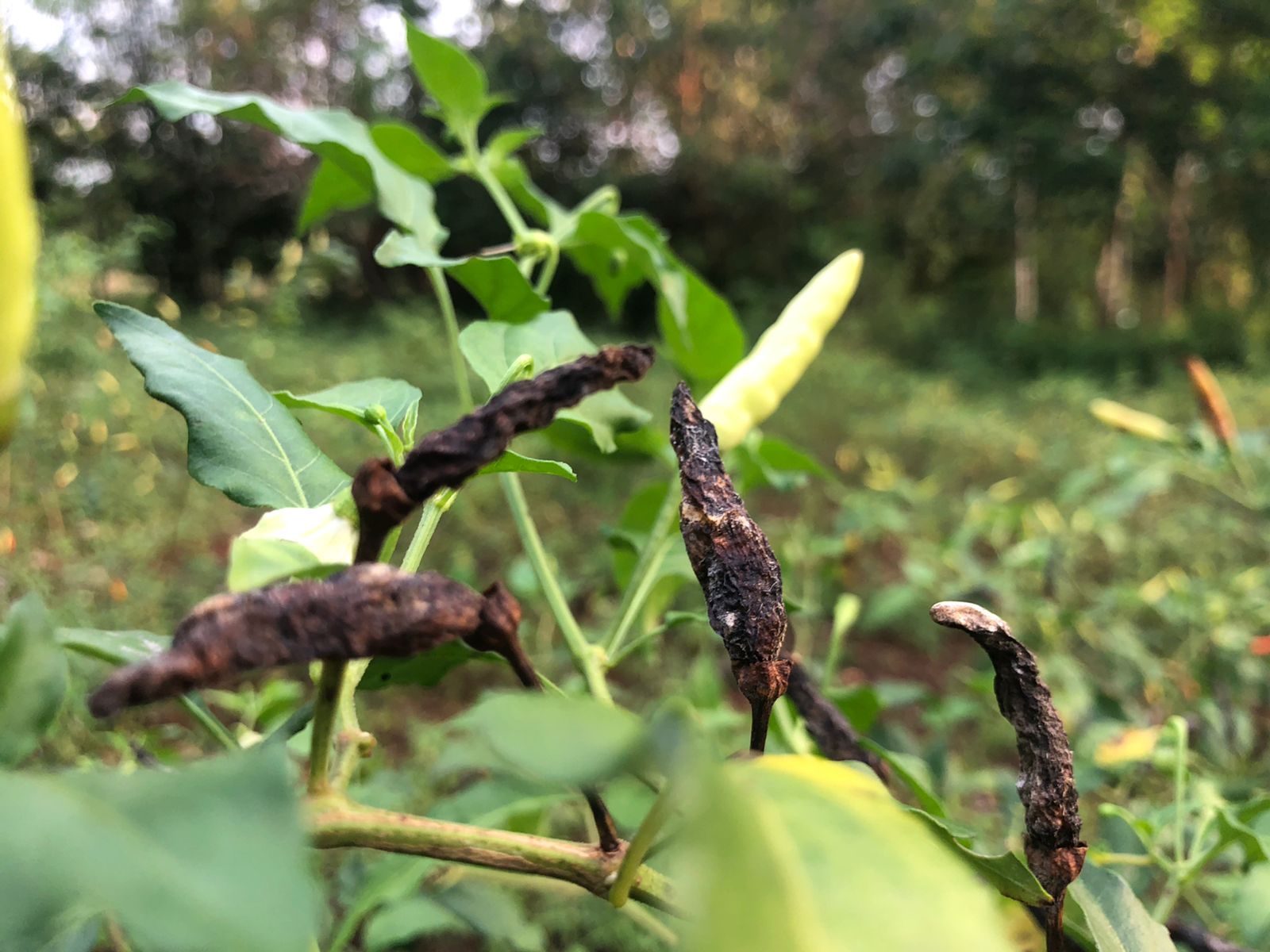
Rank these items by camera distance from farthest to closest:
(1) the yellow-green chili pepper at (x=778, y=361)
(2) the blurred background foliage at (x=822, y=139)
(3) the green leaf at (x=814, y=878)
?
(2) the blurred background foliage at (x=822, y=139)
(1) the yellow-green chili pepper at (x=778, y=361)
(3) the green leaf at (x=814, y=878)

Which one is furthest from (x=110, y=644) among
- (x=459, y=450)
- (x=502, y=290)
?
(x=502, y=290)

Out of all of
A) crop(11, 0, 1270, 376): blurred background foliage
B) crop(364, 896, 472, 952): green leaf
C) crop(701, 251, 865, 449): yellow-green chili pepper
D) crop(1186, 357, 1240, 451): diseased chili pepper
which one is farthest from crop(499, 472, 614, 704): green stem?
crop(11, 0, 1270, 376): blurred background foliage

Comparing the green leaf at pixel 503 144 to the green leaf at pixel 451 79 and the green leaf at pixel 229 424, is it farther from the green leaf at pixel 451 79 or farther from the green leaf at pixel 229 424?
the green leaf at pixel 229 424

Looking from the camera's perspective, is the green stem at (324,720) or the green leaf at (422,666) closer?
the green stem at (324,720)

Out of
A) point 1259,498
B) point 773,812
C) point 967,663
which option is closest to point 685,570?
point 773,812

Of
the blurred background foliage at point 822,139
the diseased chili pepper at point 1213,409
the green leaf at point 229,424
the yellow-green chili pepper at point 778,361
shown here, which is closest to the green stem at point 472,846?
the green leaf at point 229,424

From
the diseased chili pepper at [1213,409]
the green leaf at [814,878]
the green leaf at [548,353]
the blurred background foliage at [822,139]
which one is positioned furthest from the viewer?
the blurred background foliage at [822,139]

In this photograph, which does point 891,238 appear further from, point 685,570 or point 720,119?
point 685,570

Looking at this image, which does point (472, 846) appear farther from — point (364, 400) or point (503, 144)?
point (503, 144)
